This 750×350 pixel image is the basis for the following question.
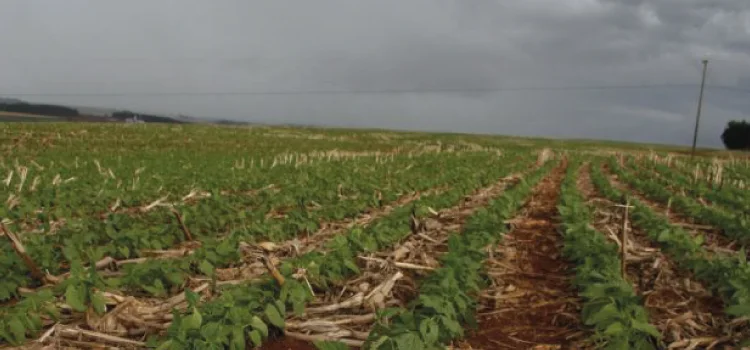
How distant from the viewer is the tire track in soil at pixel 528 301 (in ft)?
12.9

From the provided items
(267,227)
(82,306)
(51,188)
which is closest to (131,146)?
(51,188)

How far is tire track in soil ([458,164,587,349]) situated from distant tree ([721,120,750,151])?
318 feet

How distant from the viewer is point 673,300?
15.4 ft

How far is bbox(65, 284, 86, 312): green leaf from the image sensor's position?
3734mm


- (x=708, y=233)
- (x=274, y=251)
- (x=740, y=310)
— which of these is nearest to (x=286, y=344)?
(x=274, y=251)

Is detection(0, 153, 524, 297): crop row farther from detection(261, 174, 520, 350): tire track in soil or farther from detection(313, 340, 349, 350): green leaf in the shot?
detection(313, 340, 349, 350): green leaf

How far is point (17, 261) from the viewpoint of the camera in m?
5.26

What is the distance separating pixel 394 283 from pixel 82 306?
248 cm

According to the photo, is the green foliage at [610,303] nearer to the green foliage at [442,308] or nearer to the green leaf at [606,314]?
the green leaf at [606,314]

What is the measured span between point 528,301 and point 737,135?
338 feet

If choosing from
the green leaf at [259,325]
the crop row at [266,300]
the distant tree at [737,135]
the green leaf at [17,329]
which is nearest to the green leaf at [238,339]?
the crop row at [266,300]

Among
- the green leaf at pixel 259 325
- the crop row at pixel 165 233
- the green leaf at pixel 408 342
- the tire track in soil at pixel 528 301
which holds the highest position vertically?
the green leaf at pixel 408 342

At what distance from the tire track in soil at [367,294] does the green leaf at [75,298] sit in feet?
4.51

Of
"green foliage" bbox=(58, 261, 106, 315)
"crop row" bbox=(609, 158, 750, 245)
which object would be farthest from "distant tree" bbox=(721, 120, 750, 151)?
"green foliage" bbox=(58, 261, 106, 315)
